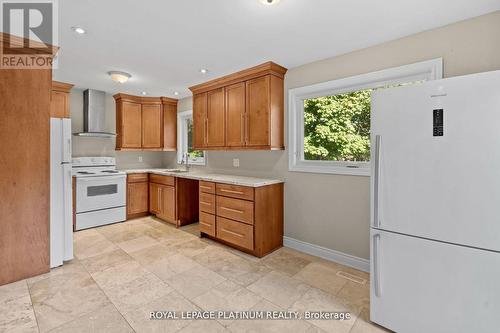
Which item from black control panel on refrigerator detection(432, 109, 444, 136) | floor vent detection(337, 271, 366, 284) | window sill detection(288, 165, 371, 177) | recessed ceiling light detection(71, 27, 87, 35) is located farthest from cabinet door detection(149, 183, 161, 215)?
black control panel on refrigerator detection(432, 109, 444, 136)

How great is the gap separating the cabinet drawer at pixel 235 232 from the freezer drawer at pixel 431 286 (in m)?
1.50

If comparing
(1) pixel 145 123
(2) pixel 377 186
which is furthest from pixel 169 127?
(2) pixel 377 186

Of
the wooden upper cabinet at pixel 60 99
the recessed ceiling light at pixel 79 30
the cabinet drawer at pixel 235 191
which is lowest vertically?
the cabinet drawer at pixel 235 191

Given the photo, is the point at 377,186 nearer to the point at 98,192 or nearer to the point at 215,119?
the point at 215,119

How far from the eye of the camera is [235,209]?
10.2 ft

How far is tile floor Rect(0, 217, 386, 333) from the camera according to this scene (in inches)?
71.7

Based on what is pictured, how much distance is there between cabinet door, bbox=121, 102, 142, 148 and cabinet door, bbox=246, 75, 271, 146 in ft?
8.74

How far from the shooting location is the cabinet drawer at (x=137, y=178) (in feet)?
15.0

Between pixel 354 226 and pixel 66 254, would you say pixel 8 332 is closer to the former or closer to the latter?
pixel 66 254

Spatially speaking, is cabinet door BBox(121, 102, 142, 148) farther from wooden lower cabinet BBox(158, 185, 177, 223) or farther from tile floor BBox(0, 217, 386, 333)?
tile floor BBox(0, 217, 386, 333)

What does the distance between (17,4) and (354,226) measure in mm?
3590

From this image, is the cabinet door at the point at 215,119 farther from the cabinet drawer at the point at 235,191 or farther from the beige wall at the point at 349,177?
the cabinet drawer at the point at 235,191

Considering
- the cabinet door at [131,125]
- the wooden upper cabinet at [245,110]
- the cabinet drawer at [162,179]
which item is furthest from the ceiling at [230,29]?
the cabinet drawer at [162,179]

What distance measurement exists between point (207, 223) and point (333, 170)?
1857 mm
